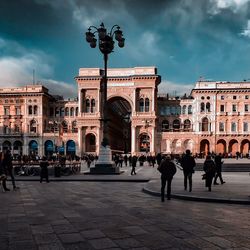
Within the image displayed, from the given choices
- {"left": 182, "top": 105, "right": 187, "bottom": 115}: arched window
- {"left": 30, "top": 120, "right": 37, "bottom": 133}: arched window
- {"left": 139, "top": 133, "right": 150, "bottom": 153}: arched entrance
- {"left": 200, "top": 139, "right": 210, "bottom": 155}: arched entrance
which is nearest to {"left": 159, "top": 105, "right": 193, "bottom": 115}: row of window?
{"left": 182, "top": 105, "right": 187, "bottom": 115}: arched window

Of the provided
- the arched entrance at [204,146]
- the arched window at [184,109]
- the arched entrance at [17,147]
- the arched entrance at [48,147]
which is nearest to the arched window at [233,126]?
the arched entrance at [204,146]

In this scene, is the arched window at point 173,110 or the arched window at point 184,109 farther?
the arched window at point 173,110

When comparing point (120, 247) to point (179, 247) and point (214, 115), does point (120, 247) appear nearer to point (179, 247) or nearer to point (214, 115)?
point (179, 247)

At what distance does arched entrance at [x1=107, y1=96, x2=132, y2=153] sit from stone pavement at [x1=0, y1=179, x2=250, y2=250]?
6430cm

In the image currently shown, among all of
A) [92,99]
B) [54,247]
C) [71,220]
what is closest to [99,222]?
[71,220]

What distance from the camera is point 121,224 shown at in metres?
7.97

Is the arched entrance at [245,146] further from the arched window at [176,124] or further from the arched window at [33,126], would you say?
the arched window at [33,126]

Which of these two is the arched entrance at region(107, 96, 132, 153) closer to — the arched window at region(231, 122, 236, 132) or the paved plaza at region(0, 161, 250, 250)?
the arched window at region(231, 122, 236, 132)

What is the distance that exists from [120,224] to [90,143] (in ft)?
225

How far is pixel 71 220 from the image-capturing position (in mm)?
8461

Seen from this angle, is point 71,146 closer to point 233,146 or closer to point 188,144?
point 188,144

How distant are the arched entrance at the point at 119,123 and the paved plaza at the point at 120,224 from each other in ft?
210

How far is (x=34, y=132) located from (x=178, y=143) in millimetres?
30804

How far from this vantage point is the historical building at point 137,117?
73.2 meters
